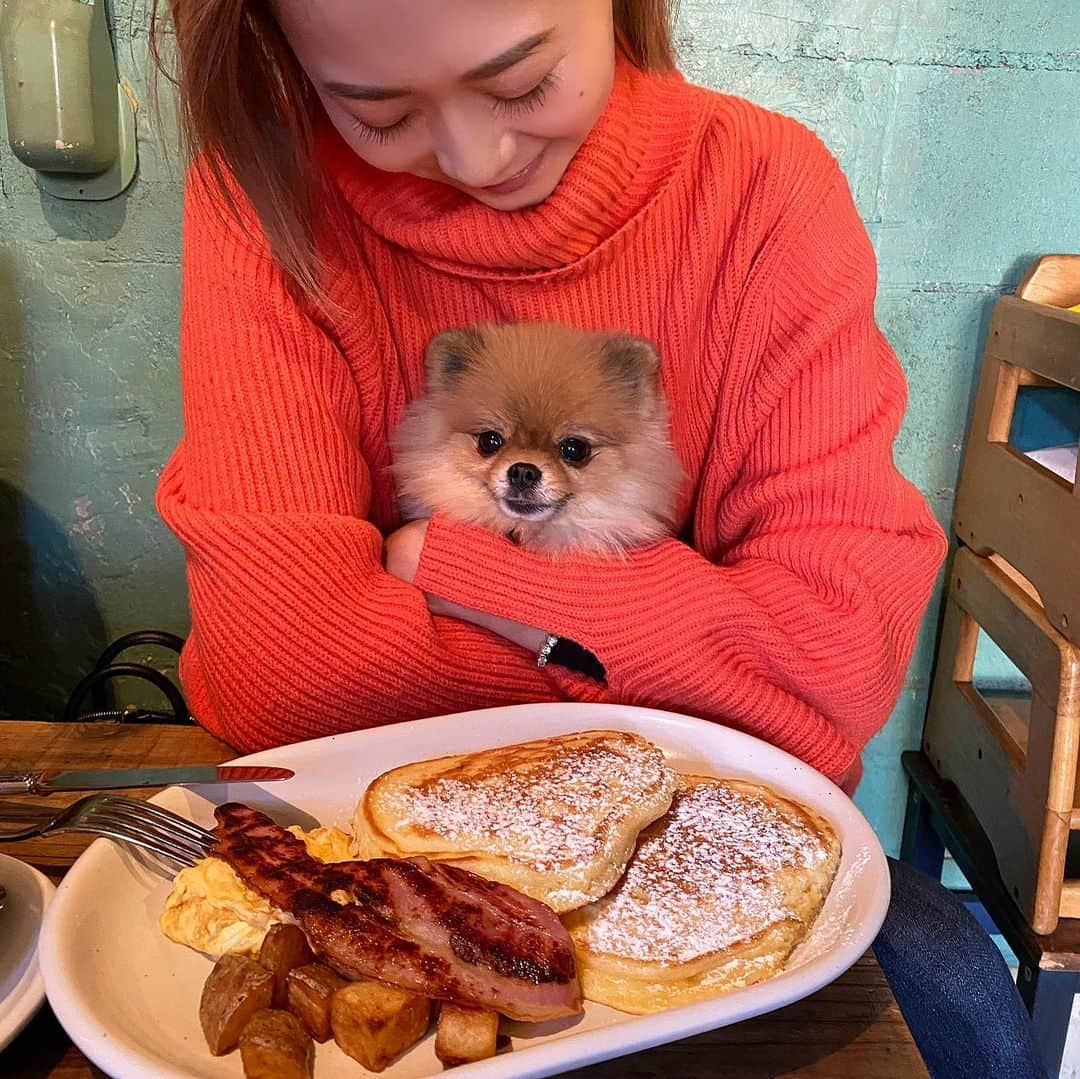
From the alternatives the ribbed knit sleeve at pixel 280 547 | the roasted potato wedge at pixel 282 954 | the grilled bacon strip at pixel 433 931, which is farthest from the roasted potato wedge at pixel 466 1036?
the ribbed knit sleeve at pixel 280 547

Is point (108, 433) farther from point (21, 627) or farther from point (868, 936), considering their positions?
point (868, 936)

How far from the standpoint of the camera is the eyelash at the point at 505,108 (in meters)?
0.81

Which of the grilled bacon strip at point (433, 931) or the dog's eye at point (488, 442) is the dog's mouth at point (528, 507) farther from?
the grilled bacon strip at point (433, 931)

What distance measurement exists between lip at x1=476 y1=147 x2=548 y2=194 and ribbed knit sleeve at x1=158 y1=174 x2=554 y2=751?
24cm

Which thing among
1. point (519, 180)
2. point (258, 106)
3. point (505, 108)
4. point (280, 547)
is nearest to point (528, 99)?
point (505, 108)

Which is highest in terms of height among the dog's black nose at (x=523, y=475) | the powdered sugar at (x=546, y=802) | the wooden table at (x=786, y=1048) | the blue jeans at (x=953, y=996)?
the dog's black nose at (x=523, y=475)

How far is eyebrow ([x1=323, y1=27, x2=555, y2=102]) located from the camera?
29.3 inches

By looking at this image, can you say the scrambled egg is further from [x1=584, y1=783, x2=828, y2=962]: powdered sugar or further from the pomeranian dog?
the pomeranian dog

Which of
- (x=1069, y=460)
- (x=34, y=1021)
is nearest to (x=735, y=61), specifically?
(x=1069, y=460)

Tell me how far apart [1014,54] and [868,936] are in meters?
1.45

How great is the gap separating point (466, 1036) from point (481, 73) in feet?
2.38

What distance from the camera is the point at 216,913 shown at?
2.12 ft

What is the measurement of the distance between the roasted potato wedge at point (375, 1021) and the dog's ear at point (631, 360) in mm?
719

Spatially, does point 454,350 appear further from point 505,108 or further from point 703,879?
point 703,879
